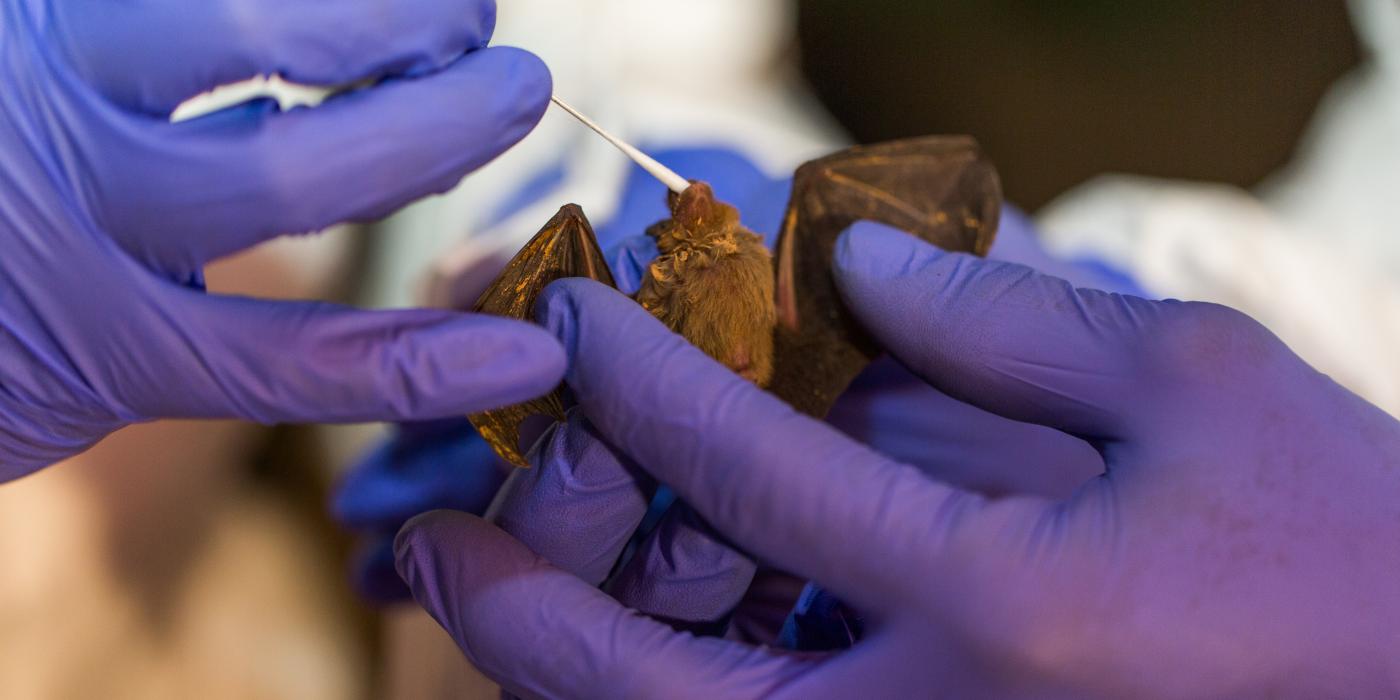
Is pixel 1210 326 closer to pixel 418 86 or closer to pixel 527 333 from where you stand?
pixel 527 333

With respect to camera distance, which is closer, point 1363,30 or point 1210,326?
point 1210,326

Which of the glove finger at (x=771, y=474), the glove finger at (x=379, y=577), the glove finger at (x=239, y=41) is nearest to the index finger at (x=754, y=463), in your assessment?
the glove finger at (x=771, y=474)

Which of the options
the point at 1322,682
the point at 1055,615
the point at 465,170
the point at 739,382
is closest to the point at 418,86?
the point at 465,170

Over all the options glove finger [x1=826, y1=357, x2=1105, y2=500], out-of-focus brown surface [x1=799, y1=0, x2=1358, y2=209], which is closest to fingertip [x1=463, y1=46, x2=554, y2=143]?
glove finger [x1=826, y1=357, x2=1105, y2=500]

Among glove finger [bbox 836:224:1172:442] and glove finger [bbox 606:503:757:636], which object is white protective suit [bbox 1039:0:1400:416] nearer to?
glove finger [bbox 836:224:1172:442]

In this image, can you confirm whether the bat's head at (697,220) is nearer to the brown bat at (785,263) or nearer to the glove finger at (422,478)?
the brown bat at (785,263)

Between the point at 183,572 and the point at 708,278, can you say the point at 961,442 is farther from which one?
the point at 183,572

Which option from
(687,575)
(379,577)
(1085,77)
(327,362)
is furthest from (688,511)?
(1085,77)
